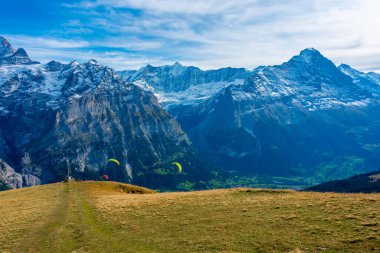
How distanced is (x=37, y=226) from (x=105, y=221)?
34.7 feet

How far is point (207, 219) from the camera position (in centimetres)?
5125

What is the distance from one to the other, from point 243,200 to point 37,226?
35032 mm

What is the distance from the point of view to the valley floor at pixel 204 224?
38594 mm

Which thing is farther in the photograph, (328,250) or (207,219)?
(207,219)

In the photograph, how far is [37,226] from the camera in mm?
55031

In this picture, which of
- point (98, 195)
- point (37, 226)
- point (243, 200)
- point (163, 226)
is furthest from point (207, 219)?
point (98, 195)

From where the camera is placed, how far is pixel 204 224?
48781mm

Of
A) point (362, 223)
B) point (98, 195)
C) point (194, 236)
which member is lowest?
A: point (98, 195)

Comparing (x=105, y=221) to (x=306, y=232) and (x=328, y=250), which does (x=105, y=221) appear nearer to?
(x=306, y=232)

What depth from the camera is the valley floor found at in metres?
38.6

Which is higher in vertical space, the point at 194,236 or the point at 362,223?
the point at 362,223

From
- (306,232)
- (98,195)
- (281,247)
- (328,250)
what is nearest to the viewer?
(328,250)

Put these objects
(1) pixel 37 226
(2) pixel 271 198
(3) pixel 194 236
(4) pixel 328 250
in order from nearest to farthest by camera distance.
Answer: (4) pixel 328 250, (3) pixel 194 236, (1) pixel 37 226, (2) pixel 271 198

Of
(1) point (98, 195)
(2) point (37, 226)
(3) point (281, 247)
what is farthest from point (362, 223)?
(1) point (98, 195)
